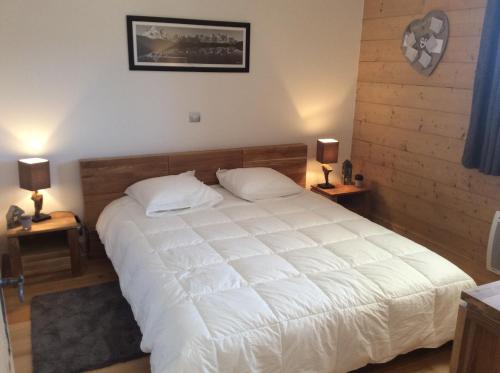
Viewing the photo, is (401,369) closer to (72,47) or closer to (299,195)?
(299,195)

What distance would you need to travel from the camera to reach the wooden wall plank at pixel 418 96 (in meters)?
3.14

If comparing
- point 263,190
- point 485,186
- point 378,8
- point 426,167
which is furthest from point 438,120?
point 263,190

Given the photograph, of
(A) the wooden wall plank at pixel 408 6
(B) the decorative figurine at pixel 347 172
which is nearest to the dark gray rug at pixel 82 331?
(B) the decorative figurine at pixel 347 172

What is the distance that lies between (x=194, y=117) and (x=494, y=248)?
2.33 m

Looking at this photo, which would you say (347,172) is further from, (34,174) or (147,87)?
(34,174)

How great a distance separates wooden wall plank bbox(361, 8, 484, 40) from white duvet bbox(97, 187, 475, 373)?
1.51 m

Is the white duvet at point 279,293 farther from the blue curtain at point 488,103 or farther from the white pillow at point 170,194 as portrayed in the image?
the blue curtain at point 488,103

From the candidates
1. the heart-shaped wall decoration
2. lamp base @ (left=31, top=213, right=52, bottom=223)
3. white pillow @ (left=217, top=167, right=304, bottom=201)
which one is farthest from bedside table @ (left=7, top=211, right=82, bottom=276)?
the heart-shaped wall decoration

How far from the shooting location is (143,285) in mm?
2180

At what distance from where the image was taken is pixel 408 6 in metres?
3.47

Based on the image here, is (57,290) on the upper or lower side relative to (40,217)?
lower

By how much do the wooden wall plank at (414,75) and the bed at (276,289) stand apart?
1239 mm

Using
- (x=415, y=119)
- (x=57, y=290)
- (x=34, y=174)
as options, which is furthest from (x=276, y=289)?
(x=415, y=119)

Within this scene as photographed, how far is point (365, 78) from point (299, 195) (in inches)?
52.9
